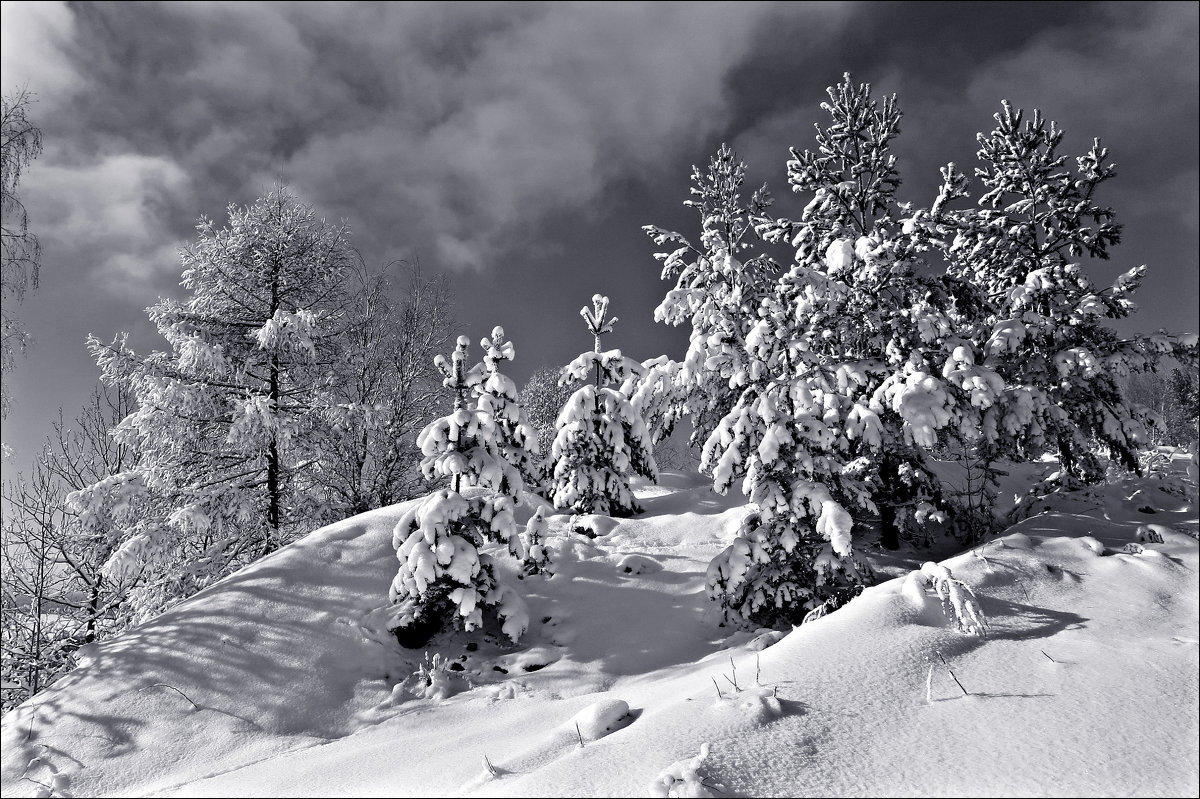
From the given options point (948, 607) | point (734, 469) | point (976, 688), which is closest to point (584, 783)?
point (976, 688)

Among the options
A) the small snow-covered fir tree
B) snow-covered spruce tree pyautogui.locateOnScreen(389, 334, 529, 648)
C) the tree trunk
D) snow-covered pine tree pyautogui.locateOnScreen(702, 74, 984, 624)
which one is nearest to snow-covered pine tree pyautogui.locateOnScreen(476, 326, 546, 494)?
snow-covered spruce tree pyautogui.locateOnScreen(389, 334, 529, 648)

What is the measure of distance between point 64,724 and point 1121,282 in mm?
17632

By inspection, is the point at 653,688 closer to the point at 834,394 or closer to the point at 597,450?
the point at 834,394

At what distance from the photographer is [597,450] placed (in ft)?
40.0

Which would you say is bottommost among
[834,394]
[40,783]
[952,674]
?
[40,783]

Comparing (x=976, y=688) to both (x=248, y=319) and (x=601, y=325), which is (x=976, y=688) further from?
(x=248, y=319)

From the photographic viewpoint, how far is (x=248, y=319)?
45.8ft

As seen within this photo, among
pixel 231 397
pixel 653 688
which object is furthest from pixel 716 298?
pixel 231 397

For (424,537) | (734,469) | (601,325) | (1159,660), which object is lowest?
(1159,660)

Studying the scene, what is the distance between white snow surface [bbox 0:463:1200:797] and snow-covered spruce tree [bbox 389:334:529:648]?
1.30ft

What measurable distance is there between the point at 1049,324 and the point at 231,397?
17479 millimetres

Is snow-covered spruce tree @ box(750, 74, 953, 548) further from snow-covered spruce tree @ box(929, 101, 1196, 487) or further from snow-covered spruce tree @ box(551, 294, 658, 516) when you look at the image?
snow-covered spruce tree @ box(551, 294, 658, 516)

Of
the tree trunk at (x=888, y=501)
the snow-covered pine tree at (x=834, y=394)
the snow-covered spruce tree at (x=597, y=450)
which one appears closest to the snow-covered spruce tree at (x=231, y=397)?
the snow-covered spruce tree at (x=597, y=450)

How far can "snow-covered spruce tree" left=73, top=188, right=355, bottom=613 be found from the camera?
11984 millimetres
